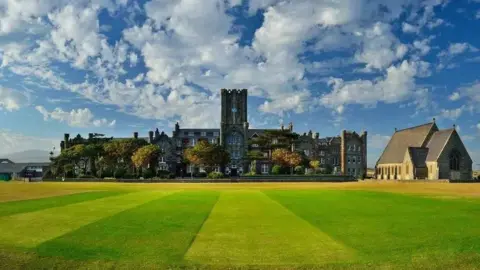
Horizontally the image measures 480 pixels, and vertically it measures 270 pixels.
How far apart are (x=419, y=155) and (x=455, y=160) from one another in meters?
7.99

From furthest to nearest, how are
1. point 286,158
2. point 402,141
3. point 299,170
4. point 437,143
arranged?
point 402,141 → point 437,143 → point 286,158 → point 299,170

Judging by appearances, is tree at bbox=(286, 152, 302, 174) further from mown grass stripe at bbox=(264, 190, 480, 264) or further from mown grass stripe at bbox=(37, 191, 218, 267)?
mown grass stripe at bbox=(37, 191, 218, 267)

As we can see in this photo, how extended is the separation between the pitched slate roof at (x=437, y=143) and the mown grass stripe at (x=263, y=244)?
3578 inches

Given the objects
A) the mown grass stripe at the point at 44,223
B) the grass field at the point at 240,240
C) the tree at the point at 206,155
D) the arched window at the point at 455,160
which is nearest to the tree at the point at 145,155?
the tree at the point at 206,155

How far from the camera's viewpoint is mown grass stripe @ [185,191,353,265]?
546 inches

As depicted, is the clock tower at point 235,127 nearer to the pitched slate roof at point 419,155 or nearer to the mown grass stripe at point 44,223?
the pitched slate roof at point 419,155

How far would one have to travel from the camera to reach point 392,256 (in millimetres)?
14109

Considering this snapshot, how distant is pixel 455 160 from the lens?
103000 millimetres

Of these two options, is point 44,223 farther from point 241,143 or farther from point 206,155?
point 241,143

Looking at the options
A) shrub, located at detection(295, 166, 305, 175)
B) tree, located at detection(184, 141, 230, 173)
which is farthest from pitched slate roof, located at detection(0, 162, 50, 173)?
shrub, located at detection(295, 166, 305, 175)

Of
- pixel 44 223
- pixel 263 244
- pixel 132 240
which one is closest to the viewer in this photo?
pixel 263 244

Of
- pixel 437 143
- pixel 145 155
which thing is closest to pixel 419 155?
pixel 437 143

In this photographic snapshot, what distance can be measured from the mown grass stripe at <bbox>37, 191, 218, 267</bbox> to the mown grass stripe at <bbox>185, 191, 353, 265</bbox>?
642 millimetres

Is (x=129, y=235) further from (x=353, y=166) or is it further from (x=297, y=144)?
(x=353, y=166)
